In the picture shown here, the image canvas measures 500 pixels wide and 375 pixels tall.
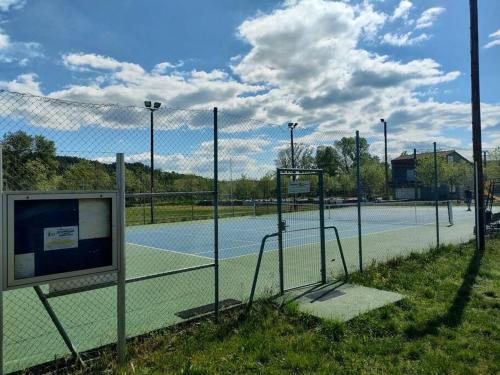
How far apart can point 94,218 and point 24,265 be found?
2.44ft

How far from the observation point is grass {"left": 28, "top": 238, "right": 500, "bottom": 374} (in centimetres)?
413

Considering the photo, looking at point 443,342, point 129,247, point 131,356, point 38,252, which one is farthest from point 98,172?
point 129,247

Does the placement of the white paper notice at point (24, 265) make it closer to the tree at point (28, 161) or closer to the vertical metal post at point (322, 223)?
the tree at point (28, 161)

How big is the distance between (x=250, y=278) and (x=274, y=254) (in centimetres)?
333

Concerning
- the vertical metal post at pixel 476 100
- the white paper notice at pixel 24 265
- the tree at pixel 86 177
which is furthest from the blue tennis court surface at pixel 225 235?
the white paper notice at pixel 24 265

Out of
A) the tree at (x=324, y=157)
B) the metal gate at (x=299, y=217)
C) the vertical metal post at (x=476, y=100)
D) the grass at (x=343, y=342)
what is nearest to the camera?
the grass at (x=343, y=342)

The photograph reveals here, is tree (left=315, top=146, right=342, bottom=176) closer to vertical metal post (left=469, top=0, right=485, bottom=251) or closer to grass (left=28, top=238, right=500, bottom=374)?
grass (left=28, top=238, right=500, bottom=374)

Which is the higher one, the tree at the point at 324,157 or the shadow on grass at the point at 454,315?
the tree at the point at 324,157

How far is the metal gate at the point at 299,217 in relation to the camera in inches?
275

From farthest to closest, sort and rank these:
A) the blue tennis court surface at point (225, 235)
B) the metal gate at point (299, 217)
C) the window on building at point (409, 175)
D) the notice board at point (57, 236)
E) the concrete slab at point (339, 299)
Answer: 1. the window on building at point (409, 175)
2. the blue tennis court surface at point (225, 235)
3. the metal gate at point (299, 217)
4. the concrete slab at point (339, 299)
5. the notice board at point (57, 236)

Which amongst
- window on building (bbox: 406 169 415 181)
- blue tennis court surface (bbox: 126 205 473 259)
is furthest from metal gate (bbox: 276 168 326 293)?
window on building (bbox: 406 169 415 181)

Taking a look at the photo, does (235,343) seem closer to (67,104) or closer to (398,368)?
(398,368)

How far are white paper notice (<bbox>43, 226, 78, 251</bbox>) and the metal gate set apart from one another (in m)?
3.48

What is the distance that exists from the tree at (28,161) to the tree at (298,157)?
442cm
